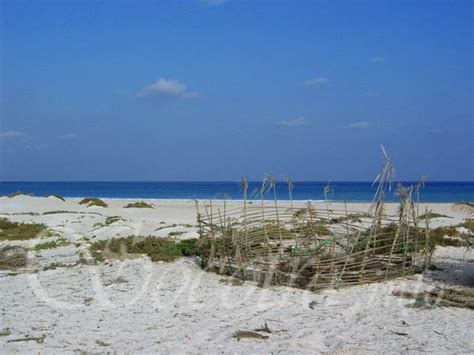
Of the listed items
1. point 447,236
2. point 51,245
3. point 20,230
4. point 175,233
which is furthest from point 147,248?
point 447,236

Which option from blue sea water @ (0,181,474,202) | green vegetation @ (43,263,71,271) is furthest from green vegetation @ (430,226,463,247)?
blue sea water @ (0,181,474,202)

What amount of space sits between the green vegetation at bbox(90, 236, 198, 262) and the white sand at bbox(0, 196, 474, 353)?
0.30m

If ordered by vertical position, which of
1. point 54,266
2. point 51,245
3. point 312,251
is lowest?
point 54,266

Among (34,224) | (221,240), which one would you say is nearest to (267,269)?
(221,240)

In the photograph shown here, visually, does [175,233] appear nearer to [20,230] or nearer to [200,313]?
[20,230]

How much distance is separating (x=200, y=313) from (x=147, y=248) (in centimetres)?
426

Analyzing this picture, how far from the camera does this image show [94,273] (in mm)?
10422

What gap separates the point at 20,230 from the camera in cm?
1537

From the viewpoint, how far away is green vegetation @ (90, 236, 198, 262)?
1155 cm

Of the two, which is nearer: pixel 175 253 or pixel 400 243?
pixel 400 243

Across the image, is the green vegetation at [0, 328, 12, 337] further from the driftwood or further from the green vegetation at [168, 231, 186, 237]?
the green vegetation at [168, 231, 186, 237]

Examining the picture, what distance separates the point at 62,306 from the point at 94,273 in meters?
2.19

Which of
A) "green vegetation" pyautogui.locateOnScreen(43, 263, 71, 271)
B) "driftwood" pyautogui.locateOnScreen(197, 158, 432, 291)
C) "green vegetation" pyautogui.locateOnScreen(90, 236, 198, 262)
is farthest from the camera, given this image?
"green vegetation" pyautogui.locateOnScreen(90, 236, 198, 262)

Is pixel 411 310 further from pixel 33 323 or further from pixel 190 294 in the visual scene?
pixel 33 323
